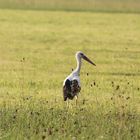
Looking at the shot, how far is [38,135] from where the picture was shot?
38.0 feet

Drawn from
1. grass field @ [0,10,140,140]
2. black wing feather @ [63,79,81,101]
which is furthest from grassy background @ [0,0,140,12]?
black wing feather @ [63,79,81,101]

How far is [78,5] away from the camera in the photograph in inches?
3105

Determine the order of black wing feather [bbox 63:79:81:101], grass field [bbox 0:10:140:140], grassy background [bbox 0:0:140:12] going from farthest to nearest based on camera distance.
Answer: grassy background [bbox 0:0:140:12] < black wing feather [bbox 63:79:81:101] < grass field [bbox 0:10:140:140]

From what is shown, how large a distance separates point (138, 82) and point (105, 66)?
16.9 feet

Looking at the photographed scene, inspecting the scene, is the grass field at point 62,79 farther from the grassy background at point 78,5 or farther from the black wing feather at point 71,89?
the grassy background at point 78,5

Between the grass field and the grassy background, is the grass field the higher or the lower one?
the lower one

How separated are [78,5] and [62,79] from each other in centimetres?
5800

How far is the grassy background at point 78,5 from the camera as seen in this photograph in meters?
73.9

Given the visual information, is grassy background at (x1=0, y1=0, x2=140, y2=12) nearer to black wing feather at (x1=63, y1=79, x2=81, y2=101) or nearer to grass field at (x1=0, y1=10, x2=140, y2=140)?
grass field at (x1=0, y1=10, x2=140, y2=140)

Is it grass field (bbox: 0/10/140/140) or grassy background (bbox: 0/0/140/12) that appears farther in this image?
grassy background (bbox: 0/0/140/12)

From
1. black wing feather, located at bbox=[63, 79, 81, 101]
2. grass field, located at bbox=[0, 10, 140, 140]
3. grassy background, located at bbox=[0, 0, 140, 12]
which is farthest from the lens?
grassy background, located at bbox=[0, 0, 140, 12]

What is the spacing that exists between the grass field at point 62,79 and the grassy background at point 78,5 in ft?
72.9

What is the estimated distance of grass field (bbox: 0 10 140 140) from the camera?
12.2m

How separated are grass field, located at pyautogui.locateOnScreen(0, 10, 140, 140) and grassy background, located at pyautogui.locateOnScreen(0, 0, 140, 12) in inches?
875
